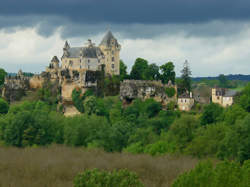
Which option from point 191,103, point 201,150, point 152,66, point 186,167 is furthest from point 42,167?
point 152,66

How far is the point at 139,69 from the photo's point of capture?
88.0 metres

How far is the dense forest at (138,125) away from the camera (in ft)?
189

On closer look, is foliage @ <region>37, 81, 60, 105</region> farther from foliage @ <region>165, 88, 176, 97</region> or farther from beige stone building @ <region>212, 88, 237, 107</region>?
beige stone building @ <region>212, 88, 237, 107</region>

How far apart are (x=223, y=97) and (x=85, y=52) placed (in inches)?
1029

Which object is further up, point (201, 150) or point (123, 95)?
point (123, 95)

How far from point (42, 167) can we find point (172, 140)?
1912 cm

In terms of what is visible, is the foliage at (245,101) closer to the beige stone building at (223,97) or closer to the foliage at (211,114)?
the foliage at (211,114)

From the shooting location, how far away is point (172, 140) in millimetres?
62656

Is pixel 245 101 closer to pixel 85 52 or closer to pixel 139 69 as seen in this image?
pixel 139 69

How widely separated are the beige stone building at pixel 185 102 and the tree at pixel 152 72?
9.44m

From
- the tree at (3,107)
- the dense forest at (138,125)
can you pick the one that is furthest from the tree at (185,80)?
the tree at (3,107)

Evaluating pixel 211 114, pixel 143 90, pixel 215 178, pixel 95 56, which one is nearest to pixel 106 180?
pixel 215 178

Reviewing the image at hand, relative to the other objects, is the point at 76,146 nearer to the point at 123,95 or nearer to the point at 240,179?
the point at 123,95

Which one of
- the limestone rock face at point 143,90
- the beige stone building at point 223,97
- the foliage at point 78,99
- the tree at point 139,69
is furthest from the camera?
the tree at point 139,69
